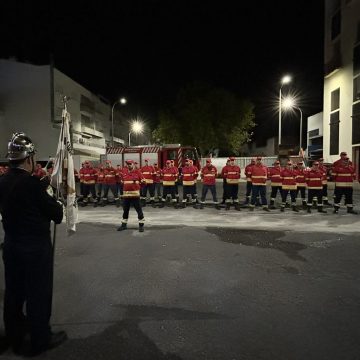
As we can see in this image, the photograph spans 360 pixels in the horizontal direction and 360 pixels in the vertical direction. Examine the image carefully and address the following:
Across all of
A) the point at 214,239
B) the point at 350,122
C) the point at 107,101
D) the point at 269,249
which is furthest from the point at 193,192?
the point at 107,101

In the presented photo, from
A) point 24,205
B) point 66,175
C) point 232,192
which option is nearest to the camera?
point 24,205

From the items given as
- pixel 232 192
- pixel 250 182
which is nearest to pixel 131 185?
pixel 232 192

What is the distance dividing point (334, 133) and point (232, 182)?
60.1 feet

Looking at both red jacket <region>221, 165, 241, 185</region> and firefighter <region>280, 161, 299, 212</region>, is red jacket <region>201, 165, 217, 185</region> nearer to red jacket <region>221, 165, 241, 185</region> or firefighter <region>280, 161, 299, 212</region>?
red jacket <region>221, 165, 241, 185</region>

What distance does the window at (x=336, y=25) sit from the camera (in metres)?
26.0

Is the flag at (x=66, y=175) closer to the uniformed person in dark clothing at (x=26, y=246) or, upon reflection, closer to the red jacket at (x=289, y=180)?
the uniformed person in dark clothing at (x=26, y=246)

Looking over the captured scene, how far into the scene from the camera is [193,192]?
13.3 meters

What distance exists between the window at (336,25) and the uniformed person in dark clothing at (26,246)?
94.5 ft

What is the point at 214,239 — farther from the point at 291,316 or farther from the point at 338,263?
the point at 291,316

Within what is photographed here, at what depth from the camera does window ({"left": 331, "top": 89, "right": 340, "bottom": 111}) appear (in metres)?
27.1

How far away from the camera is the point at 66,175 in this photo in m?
4.87

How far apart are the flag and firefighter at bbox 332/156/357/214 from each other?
Result: 30.1 ft

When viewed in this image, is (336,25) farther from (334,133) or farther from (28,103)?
(28,103)

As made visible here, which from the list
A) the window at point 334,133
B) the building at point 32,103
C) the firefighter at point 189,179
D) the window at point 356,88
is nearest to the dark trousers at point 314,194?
the firefighter at point 189,179
